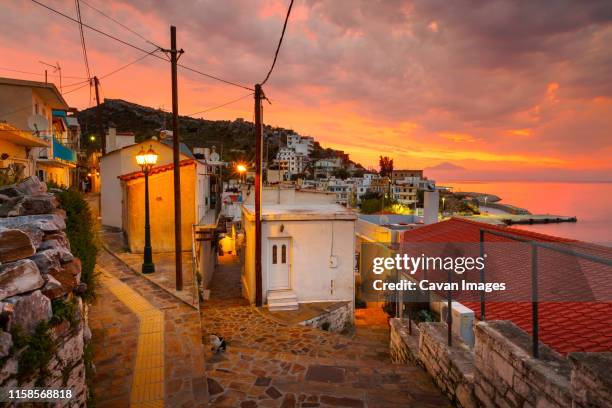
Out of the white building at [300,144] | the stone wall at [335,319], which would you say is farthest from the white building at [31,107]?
the white building at [300,144]

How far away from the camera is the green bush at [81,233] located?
6.03 m

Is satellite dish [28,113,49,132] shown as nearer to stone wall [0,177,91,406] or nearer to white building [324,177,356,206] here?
stone wall [0,177,91,406]

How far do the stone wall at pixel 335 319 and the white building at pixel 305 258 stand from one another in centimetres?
28

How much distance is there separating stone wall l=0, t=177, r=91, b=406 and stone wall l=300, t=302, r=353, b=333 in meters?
7.38

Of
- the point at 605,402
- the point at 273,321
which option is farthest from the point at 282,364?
the point at 605,402

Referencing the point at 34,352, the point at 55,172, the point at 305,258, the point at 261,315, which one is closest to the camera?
the point at 34,352

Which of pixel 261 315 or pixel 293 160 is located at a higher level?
pixel 293 160

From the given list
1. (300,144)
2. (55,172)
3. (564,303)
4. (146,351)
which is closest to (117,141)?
(55,172)

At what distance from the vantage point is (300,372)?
643 cm

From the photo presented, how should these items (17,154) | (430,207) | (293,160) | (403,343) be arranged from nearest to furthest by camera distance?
(403,343) < (17,154) < (430,207) < (293,160)

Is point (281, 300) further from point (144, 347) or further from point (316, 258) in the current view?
point (144, 347)

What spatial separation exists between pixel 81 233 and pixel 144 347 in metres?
2.48

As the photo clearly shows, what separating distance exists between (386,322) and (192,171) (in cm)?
1005

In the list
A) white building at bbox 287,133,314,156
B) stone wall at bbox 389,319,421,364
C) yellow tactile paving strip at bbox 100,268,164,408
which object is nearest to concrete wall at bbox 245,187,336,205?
yellow tactile paving strip at bbox 100,268,164,408
